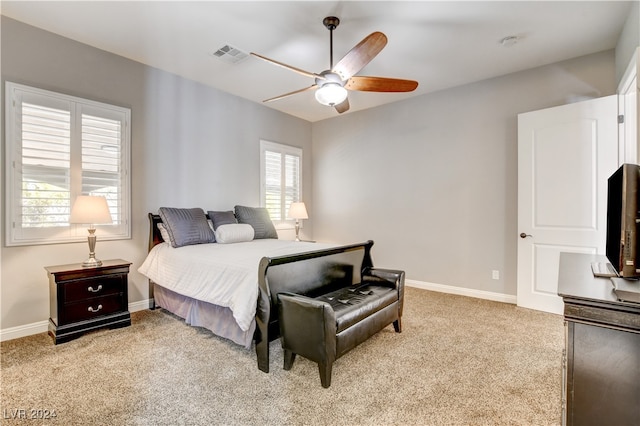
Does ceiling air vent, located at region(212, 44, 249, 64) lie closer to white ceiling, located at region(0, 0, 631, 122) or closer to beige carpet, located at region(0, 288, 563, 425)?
white ceiling, located at region(0, 0, 631, 122)

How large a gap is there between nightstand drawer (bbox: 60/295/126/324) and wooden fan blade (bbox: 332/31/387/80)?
303 cm

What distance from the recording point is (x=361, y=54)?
7.78 feet

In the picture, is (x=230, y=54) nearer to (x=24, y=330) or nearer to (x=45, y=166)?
(x=45, y=166)

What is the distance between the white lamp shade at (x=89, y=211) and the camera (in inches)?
111

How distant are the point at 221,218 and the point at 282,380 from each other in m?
2.46

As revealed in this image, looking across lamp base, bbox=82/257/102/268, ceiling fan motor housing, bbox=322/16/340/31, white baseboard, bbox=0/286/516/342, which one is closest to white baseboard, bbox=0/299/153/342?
white baseboard, bbox=0/286/516/342

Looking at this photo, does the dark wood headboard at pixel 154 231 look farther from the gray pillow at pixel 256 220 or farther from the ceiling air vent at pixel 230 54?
the ceiling air vent at pixel 230 54

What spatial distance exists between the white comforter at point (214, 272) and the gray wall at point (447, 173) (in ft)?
7.57

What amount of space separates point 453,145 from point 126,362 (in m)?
4.44

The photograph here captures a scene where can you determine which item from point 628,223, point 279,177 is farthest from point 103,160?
point 628,223

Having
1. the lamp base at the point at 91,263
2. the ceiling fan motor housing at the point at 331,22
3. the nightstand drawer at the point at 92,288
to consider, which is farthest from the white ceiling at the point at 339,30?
the nightstand drawer at the point at 92,288

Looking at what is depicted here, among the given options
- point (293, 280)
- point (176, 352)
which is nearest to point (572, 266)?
point (293, 280)

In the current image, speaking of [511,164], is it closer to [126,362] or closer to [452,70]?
[452,70]

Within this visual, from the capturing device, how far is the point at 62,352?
8.42 ft
